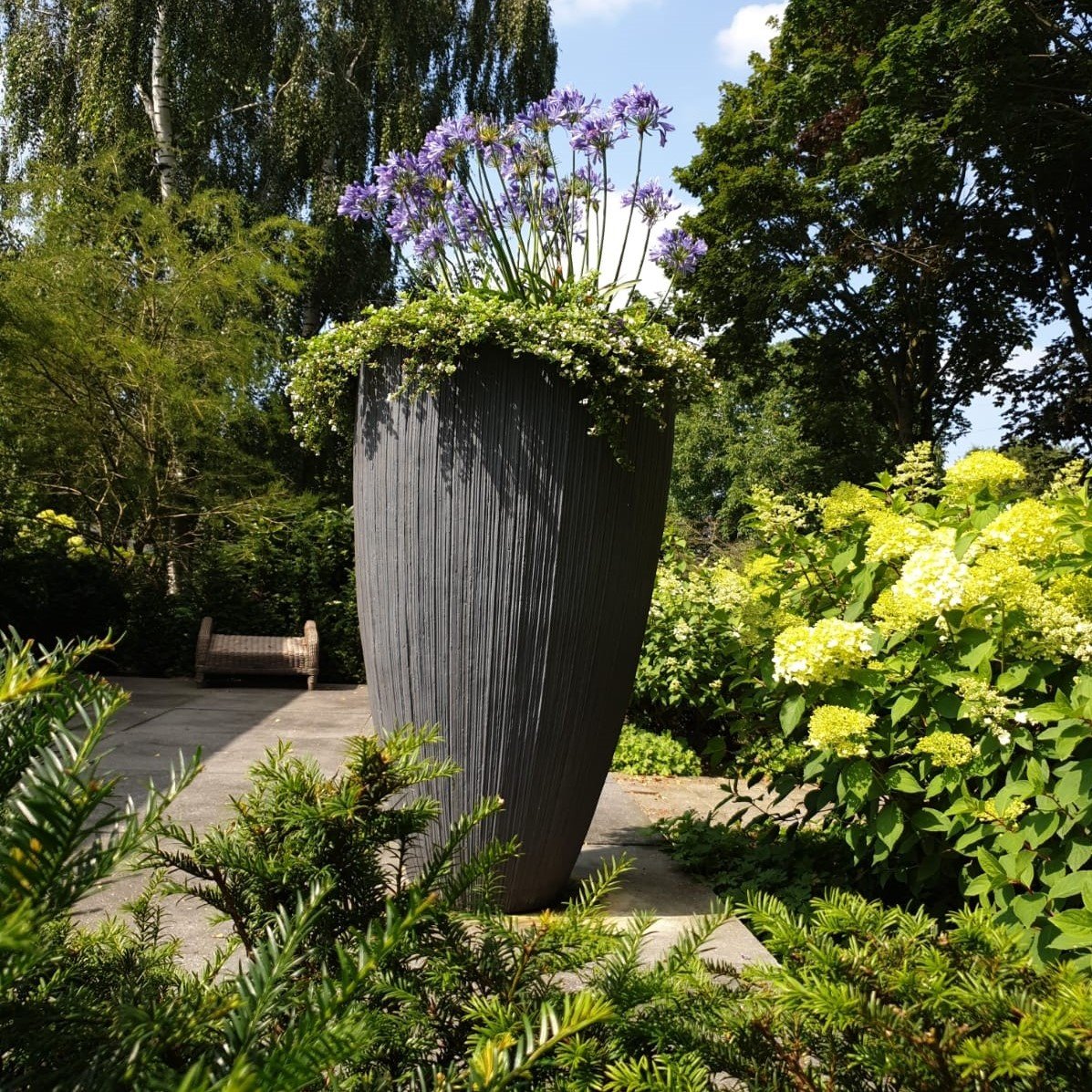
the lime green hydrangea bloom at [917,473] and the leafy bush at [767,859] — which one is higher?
the lime green hydrangea bloom at [917,473]

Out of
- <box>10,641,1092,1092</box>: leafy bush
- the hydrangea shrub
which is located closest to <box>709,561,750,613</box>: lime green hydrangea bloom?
the hydrangea shrub

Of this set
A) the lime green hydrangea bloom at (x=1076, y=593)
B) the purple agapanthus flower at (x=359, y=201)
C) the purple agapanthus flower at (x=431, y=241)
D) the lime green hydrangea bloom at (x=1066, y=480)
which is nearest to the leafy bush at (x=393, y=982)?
the lime green hydrangea bloom at (x=1076, y=593)

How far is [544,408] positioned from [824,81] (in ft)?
39.4

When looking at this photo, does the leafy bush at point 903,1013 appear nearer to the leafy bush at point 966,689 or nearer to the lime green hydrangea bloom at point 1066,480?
the leafy bush at point 966,689

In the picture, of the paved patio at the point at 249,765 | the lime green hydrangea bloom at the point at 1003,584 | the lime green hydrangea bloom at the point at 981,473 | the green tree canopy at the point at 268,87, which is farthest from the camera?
the green tree canopy at the point at 268,87

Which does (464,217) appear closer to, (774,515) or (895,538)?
(774,515)

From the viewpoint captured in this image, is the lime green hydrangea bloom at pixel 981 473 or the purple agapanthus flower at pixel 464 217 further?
the purple agapanthus flower at pixel 464 217

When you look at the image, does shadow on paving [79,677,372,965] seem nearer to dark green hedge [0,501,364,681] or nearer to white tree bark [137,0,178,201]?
dark green hedge [0,501,364,681]

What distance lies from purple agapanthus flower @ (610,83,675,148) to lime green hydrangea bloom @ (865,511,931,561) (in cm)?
144

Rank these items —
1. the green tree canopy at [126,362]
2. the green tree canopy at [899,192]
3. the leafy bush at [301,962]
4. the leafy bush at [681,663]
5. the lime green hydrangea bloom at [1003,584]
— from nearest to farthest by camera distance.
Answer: the leafy bush at [301,962]
the lime green hydrangea bloom at [1003,584]
the leafy bush at [681,663]
the green tree canopy at [126,362]
the green tree canopy at [899,192]

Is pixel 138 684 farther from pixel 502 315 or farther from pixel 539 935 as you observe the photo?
pixel 539 935

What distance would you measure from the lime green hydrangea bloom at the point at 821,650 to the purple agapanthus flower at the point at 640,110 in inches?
65.7

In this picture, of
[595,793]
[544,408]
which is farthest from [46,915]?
[595,793]

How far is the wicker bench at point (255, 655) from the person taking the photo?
772 cm
